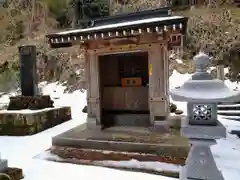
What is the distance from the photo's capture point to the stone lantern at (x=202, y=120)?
2.60 meters

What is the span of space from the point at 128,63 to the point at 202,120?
509 cm

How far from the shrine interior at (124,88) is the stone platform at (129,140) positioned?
2.55ft

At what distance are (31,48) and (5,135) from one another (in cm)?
316

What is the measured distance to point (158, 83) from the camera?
568 cm

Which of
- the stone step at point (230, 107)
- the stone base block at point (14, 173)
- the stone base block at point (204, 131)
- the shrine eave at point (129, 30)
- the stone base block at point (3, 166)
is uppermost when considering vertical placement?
the shrine eave at point (129, 30)

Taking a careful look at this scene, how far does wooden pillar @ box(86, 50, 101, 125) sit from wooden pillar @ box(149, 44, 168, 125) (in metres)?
1.53

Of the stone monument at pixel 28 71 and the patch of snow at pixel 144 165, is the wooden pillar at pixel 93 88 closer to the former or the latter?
the patch of snow at pixel 144 165

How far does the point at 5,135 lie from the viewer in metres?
7.04

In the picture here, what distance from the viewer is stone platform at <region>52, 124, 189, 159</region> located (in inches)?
175

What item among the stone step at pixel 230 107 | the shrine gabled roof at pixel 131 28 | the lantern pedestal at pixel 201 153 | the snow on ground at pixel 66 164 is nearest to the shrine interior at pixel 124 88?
the shrine gabled roof at pixel 131 28

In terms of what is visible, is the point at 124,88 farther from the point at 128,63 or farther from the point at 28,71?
the point at 28,71

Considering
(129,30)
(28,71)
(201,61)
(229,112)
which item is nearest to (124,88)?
(129,30)

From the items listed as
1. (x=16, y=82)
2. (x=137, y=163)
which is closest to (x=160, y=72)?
(x=137, y=163)

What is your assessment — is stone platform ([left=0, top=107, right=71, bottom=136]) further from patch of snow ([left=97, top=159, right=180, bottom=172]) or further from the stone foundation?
patch of snow ([left=97, top=159, right=180, bottom=172])
